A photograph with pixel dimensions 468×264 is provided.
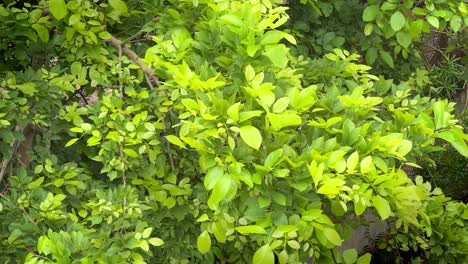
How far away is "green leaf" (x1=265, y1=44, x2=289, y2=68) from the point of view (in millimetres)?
1737

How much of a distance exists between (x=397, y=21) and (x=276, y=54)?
1.09 metres

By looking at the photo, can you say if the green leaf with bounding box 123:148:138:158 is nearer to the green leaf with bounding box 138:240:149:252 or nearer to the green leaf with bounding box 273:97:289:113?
the green leaf with bounding box 138:240:149:252

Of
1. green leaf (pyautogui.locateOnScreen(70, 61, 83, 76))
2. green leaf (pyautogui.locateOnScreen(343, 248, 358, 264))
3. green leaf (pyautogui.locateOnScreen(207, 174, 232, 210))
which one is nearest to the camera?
green leaf (pyautogui.locateOnScreen(207, 174, 232, 210))

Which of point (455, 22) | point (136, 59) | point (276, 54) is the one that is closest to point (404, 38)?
point (455, 22)

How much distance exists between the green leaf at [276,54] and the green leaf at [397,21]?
1.03 metres

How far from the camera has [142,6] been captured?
8.84 ft

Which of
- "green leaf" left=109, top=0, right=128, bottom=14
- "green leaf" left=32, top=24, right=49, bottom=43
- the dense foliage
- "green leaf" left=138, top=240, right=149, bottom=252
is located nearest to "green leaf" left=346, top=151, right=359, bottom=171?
the dense foliage

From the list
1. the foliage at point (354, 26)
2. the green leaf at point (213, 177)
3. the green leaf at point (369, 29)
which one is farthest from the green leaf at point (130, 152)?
the green leaf at point (369, 29)

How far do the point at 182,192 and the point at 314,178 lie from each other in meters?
0.74

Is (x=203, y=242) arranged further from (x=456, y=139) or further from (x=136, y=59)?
(x=136, y=59)

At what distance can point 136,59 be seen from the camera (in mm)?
2420

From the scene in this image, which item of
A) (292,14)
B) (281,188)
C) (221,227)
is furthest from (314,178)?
(292,14)

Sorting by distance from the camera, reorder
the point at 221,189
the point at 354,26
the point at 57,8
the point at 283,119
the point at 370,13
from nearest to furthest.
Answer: the point at 221,189 < the point at 283,119 < the point at 57,8 < the point at 370,13 < the point at 354,26

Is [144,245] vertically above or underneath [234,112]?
underneath
